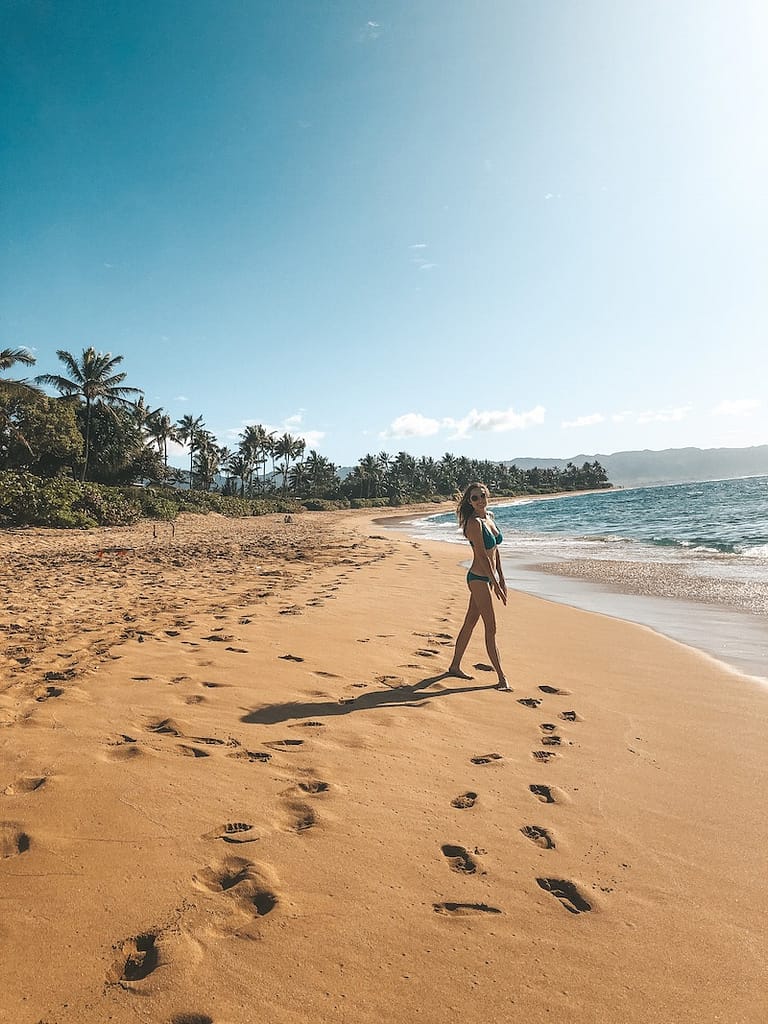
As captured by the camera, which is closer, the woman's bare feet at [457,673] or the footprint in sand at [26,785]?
the footprint in sand at [26,785]

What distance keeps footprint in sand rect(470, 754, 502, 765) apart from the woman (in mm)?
1443

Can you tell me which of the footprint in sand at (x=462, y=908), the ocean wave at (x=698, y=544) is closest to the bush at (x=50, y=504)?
the footprint in sand at (x=462, y=908)

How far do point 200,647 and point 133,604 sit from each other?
267 centimetres

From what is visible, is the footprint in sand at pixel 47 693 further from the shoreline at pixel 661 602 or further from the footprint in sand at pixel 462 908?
the shoreline at pixel 661 602

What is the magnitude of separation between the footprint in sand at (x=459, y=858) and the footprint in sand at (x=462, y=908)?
22 centimetres

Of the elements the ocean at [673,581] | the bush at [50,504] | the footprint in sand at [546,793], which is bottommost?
the ocean at [673,581]

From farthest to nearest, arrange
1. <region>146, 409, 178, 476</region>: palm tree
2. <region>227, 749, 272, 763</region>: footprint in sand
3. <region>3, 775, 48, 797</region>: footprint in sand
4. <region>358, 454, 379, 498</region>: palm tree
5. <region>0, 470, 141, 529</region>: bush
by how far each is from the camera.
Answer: <region>358, 454, 379, 498</region>: palm tree
<region>146, 409, 178, 476</region>: palm tree
<region>0, 470, 141, 529</region>: bush
<region>227, 749, 272, 763</region>: footprint in sand
<region>3, 775, 48, 797</region>: footprint in sand

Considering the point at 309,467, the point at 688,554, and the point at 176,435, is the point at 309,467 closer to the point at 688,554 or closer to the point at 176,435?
the point at 176,435

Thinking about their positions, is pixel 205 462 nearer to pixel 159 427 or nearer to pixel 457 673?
pixel 159 427

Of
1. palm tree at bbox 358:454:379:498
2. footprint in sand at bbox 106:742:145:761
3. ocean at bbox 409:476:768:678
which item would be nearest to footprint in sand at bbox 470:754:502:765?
footprint in sand at bbox 106:742:145:761

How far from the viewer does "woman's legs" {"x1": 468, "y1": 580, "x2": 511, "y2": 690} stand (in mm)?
5090

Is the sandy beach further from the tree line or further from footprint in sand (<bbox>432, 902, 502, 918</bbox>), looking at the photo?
the tree line

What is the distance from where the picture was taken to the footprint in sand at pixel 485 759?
11.7 feet

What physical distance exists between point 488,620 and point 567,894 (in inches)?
115
